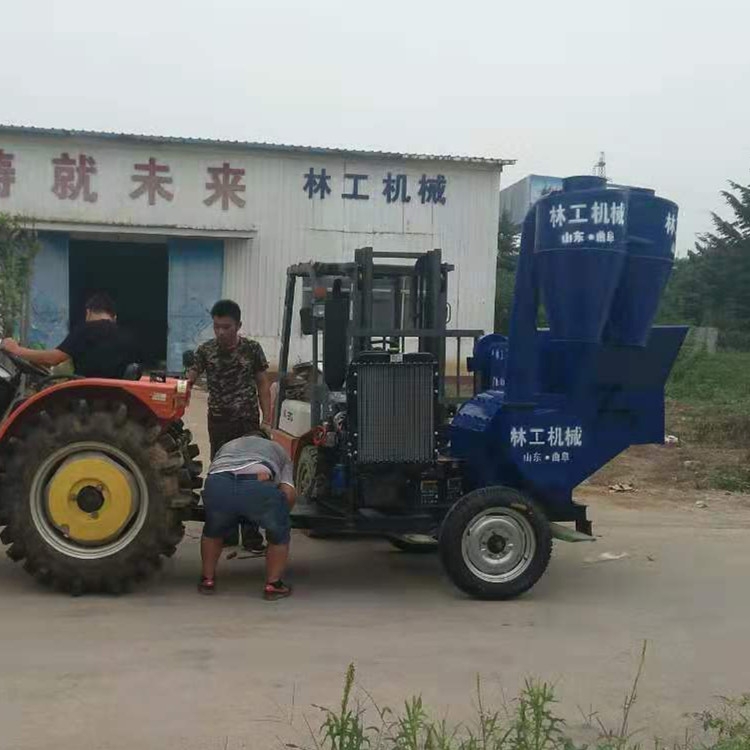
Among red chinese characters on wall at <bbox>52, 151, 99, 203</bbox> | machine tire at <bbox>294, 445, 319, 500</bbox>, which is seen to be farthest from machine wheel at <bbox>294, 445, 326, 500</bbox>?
red chinese characters on wall at <bbox>52, 151, 99, 203</bbox>

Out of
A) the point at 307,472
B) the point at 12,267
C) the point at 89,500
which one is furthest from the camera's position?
the point at 12,267

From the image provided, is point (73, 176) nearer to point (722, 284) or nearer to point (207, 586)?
point (207, 586)

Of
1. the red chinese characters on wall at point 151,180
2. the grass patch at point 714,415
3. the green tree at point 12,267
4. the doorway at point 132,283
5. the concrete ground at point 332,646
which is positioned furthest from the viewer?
the doorway at point 132,283

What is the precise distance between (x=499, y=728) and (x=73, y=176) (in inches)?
573

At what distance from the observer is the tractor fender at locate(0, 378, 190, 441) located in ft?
18.8

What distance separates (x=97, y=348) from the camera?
6.02m

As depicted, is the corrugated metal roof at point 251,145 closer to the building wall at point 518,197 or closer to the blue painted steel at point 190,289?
the blue painted steel at point 190,289

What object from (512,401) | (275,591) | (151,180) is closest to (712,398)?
(151,180)

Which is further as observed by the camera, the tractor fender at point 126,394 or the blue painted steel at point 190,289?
the blue painted steel at point 190,289

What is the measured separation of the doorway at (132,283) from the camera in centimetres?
2167

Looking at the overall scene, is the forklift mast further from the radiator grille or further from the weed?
the weed

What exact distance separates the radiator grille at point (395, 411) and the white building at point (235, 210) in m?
10.7

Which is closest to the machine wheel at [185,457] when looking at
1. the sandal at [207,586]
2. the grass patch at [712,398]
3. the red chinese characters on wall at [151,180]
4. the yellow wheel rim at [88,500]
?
the yellow wheel rim at [88,500]

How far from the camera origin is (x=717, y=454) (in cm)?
1171
